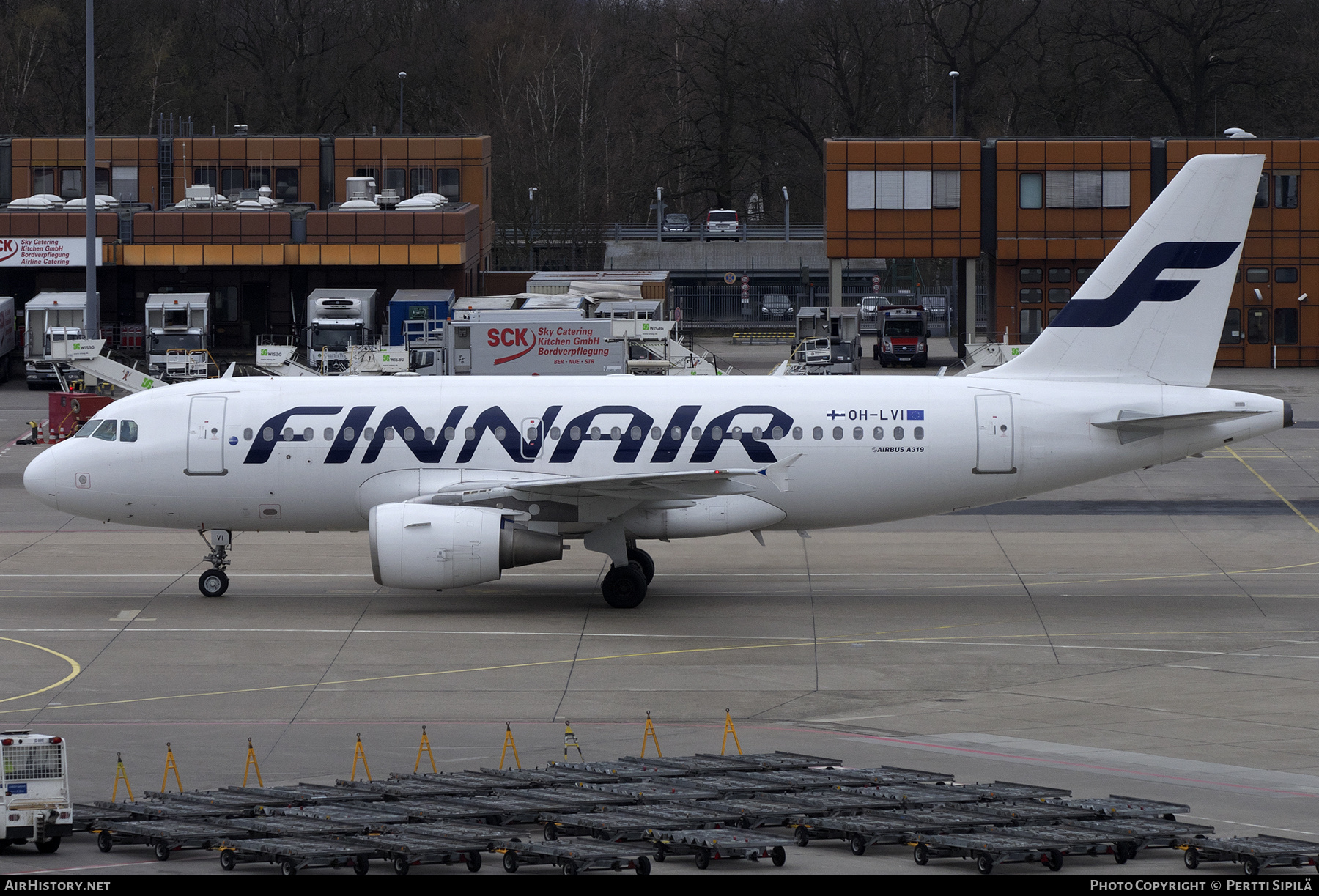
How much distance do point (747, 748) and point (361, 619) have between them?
11.8m

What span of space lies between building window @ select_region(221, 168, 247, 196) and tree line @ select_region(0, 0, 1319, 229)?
23.4 m

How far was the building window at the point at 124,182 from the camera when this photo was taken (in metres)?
94.8

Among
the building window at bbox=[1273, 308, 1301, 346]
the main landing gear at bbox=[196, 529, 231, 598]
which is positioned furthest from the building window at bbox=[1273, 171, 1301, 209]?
the main landing gear at bbox=[196, 529, 231, 598]

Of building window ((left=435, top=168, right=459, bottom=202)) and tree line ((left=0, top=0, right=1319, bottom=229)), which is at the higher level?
tree line ((left=0, top=0, right=1319, bottom=229))

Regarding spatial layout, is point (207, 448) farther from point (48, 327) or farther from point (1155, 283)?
point (48, 327)

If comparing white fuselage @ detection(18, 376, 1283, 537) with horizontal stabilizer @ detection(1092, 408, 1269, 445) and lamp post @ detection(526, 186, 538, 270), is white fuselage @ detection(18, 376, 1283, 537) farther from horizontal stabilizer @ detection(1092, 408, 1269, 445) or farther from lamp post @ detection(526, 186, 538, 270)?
lamp post @ detection(526, 186, 538, 270)

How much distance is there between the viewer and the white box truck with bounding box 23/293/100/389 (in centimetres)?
7169

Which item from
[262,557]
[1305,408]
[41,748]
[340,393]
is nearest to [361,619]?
[340,393]

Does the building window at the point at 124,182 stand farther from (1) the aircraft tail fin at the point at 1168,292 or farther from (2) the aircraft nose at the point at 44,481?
(1) the aircraft tail fin at the point at 1168,292

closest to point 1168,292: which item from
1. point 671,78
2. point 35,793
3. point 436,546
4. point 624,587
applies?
point 624,587

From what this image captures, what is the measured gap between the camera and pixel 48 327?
7438 cm

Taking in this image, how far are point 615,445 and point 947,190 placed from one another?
180 ft

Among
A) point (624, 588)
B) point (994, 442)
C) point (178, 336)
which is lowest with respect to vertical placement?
point (624, 588)

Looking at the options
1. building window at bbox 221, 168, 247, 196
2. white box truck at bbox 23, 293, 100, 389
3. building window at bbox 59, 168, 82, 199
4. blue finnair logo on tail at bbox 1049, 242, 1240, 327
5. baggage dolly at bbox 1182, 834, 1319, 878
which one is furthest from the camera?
building window at bbox 221, 168, 247, 196
